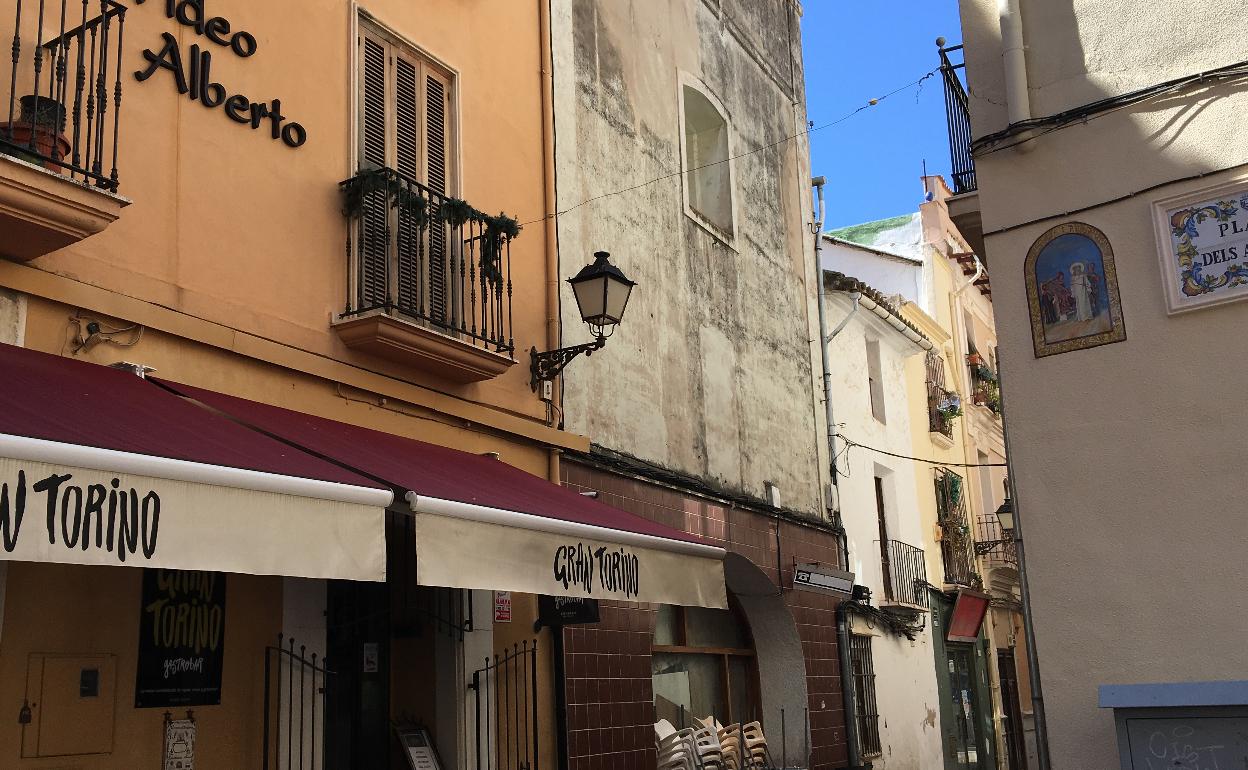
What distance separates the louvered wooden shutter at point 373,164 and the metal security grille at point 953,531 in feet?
49.0

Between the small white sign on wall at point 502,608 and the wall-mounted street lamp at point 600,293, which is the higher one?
the wall-mounted street lamp at point 600,293

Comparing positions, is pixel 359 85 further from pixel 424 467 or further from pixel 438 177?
pixel 424 467

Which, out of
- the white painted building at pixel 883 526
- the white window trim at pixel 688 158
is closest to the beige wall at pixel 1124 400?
the white window trim at pixel 688 158

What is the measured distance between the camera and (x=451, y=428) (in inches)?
358

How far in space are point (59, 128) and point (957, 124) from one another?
7.41 m

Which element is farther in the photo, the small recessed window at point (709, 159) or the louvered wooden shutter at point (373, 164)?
the small recessed window at point (709, 159)

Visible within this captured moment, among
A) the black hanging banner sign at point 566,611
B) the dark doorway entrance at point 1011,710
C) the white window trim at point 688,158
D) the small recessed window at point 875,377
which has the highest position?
the white window trim at point 688,158

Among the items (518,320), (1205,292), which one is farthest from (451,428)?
(1205,292)

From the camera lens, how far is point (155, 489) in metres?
4.82

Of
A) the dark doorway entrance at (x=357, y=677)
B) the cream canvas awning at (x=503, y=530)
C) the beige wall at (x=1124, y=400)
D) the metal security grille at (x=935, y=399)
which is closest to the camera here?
the cream canvas awning at (x=503, y=530)

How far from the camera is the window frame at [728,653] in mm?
12375

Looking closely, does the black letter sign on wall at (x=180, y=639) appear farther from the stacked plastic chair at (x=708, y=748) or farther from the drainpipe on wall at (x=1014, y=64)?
the drainpipe on wall at (x=1014, y=64)

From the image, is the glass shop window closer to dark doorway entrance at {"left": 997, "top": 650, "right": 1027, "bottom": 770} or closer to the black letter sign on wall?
the black letter sign on wall

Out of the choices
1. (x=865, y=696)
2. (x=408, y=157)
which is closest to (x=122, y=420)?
(x=408, y=157)
